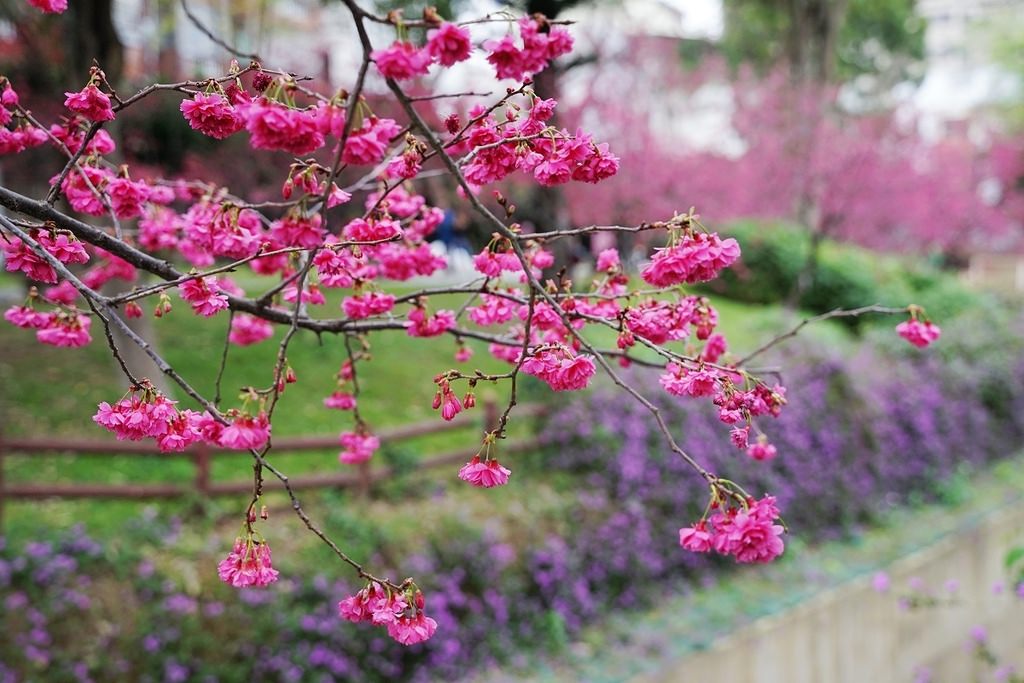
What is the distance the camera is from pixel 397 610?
4.41 feet

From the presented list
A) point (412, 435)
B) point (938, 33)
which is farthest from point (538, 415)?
point (938, 33)

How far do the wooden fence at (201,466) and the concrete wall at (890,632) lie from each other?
A: 1.92 m

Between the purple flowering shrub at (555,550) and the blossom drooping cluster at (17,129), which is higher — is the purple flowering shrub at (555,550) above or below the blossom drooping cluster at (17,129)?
below

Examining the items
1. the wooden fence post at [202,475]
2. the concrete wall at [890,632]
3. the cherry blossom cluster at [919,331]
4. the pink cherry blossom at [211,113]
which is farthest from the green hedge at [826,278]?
the pink cherry blossom at [211,113]

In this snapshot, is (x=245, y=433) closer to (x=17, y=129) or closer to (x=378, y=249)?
(x=378, y=249)

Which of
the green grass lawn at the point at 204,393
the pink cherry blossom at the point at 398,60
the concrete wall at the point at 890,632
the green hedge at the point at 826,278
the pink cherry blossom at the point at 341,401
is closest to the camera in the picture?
the pink cherry blossom at the point at 398,60

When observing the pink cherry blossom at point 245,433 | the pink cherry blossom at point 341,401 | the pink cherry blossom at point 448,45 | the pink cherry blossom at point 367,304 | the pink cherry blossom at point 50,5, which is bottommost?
the pink cherry blossom at point 341,401

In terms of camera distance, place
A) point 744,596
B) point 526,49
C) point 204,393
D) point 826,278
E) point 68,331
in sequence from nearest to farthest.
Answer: point 526,49
point 68,331
point 744,596
point 204,393
point 826,278

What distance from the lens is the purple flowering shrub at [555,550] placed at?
3973mm

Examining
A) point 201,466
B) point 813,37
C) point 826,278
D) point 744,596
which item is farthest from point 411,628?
point 813,37

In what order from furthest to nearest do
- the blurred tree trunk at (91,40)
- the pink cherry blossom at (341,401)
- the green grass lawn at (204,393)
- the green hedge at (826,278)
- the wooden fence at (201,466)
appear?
the green hedge at (826,278), the blurred tree trunk at (91,40), the green grass lawn at (204,393), the wooden fence at (201,466), the pink cherry blossom at (341,401)

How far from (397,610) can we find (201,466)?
147 inches

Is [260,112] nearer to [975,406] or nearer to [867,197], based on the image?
[975,406]

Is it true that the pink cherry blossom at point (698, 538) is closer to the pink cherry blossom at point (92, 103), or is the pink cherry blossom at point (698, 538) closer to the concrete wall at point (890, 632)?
the pink cherry blossom at point (92, 103)
